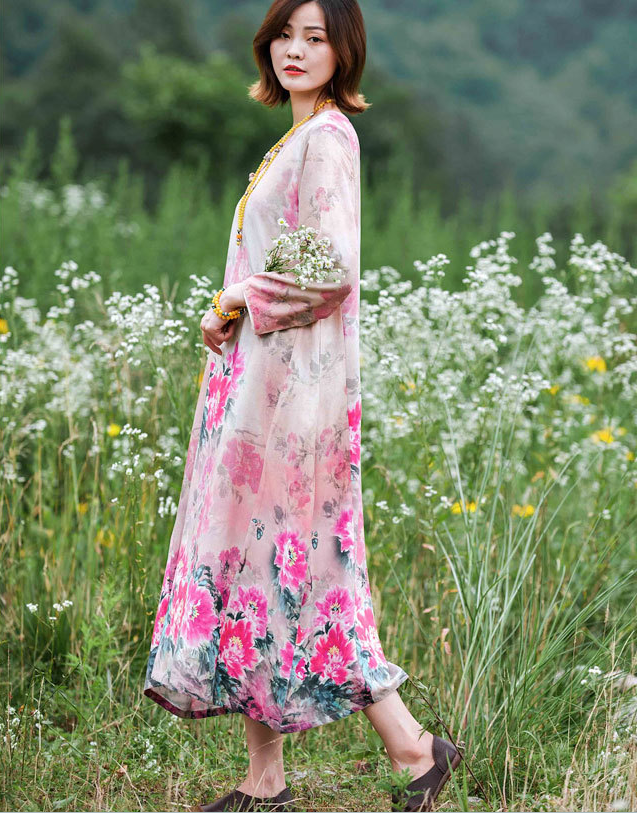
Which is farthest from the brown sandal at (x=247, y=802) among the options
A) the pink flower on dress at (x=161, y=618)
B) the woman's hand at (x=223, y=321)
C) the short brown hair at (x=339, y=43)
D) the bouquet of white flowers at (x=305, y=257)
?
the short brown hair at (x=339, y=43)

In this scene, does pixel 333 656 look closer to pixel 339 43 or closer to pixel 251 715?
pixel 251 715

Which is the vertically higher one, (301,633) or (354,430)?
(354,430)

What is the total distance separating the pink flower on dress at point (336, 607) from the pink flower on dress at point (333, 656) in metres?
0.02

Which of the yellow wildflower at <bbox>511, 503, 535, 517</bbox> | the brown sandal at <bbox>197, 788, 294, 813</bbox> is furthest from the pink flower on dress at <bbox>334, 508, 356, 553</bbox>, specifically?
the yellow wildflower at <bbox>511, 503, 535, 517</bbox>

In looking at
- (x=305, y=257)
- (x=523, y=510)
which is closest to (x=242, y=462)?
(x=305, y=257)

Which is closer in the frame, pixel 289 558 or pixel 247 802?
pixel 289 558

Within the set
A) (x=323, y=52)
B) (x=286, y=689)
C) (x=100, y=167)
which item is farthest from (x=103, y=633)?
(x=100, y=167)

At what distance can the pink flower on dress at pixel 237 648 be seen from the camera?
6.52 feet

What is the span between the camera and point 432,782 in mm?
2066

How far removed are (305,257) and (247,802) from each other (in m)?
1.22

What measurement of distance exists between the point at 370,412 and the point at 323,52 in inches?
54.3

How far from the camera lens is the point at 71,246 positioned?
5754 mm

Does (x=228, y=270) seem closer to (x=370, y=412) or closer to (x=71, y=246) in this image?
(x=370, y=412)

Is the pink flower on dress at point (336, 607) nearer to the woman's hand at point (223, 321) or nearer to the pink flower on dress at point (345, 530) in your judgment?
the pink flower on dress at point (345, 530)
